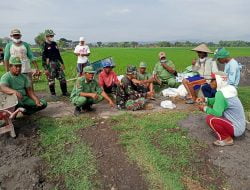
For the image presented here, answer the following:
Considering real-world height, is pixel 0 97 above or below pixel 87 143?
above

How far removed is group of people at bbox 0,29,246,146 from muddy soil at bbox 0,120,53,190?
2.32 ft

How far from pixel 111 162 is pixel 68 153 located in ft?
2.26

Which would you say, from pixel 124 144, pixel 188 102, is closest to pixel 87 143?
pixel 124 144

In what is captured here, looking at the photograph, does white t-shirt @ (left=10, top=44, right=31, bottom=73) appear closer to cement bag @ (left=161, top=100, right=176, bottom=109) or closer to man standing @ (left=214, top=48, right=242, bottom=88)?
cement bag @ (left=161, top=100, right=176, bottom=109)

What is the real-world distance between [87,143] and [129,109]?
5.47 ft

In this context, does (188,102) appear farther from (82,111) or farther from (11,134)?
(11,134)

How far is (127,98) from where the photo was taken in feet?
21.7

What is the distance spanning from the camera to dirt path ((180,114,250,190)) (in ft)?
13.9

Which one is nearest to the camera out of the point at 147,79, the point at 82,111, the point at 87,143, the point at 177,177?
the point at 177,177

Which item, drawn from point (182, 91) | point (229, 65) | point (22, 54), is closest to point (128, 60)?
point (182, 91)

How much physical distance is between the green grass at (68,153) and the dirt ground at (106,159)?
0.12 metres

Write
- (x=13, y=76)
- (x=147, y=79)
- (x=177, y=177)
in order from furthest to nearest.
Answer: (x=147, y=79), (x=13, y=76), (x=177, y=177)

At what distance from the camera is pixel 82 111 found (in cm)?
627

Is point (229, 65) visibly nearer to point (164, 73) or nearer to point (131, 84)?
point (131, 84)
